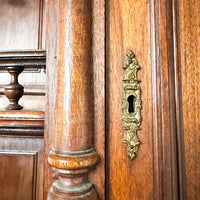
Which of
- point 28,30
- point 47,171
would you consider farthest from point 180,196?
point 28,30

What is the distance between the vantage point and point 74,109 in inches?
11.2

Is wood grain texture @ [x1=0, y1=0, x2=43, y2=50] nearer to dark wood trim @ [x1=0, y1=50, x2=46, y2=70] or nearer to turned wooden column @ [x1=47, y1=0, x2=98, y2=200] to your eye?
dark wood trim @ [x1=0, y1=50, x2=46, y2=70]

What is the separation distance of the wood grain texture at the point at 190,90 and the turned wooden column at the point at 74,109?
0.51 ft

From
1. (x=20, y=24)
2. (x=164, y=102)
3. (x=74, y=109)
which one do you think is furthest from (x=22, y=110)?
(x=20, y=24)

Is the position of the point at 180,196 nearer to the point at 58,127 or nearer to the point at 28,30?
the point at 58,127

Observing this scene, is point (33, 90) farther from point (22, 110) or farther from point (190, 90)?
point (190, 90)

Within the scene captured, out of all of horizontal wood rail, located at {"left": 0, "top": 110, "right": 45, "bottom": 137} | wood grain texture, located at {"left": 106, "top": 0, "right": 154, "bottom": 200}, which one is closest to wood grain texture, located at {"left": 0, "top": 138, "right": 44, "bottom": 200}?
horizontal wood rail, located at {"left": 0, "top": 110, "right": 45, "bottom": 137}

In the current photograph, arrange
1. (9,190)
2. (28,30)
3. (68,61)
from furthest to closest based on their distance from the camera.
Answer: (28,30)
(9,190)
(68,61)

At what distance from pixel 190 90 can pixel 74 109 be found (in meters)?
0.20

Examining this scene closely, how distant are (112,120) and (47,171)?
150mm

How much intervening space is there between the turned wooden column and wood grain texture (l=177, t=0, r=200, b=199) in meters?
0.16

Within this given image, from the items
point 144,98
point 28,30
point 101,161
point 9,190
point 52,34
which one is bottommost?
point 9,190

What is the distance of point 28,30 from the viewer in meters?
0.63

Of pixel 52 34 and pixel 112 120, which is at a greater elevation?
pixel 52 34
